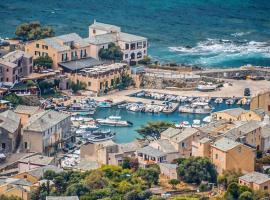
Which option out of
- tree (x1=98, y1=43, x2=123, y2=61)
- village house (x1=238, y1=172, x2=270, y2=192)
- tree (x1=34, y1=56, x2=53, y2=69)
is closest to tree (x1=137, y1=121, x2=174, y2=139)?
village house (x1=238, y1=172, x2=270, y2=192)

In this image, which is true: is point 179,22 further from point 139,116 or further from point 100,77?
point 139,116

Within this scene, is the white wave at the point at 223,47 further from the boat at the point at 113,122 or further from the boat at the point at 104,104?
the boat at the point at 113,122

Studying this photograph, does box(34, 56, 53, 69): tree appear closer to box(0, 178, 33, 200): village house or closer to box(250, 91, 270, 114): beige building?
box(250, 91, 270, 114): beige building

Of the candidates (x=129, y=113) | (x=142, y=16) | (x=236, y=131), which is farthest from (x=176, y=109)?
(x=142, y=16)

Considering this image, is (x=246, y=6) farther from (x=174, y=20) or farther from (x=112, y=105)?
(x=112, y=105)

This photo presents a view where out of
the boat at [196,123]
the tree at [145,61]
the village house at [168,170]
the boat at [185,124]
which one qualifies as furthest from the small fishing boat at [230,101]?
the village house at [168,170]

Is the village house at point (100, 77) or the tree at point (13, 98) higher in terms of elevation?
the village house at point (100, 77)
